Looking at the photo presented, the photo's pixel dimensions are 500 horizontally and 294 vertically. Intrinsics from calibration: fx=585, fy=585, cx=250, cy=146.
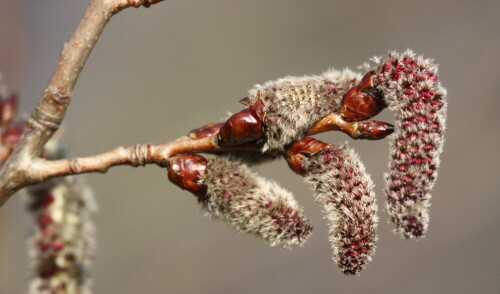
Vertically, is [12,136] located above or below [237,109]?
below

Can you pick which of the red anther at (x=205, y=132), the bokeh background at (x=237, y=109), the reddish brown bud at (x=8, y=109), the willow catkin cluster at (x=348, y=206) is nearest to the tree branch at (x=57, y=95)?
the red anther at (x=205, y=132)

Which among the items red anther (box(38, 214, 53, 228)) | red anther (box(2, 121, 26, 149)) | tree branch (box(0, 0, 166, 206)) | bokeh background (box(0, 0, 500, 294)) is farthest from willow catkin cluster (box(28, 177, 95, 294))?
bokeh background (box(0, 0, 500, 294))

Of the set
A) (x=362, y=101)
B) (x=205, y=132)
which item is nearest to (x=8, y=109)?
(x=205, y=132)

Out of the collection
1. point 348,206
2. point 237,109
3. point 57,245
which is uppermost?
point 237,109

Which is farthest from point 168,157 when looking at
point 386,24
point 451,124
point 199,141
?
point 386,24

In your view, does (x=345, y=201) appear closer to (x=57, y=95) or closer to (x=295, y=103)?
(x=295, y=103)

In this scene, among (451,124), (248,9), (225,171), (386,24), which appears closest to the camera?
(225,171)

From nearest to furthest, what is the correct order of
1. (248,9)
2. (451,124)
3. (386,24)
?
1. (451,124)
2. (386,24)
3. (248,9)

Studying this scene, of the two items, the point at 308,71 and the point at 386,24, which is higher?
the point at 386,24

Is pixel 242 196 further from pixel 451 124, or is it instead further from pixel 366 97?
pixel 451 124
